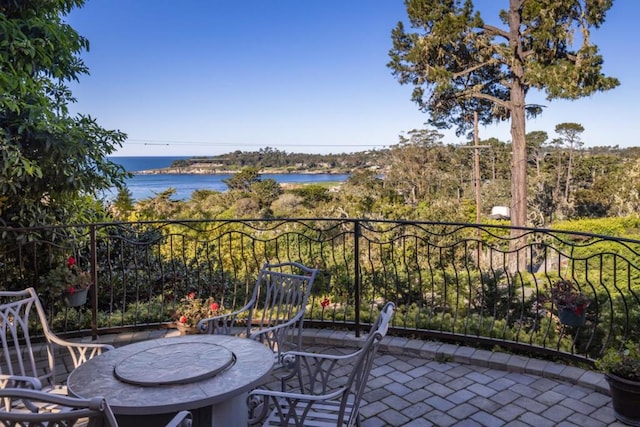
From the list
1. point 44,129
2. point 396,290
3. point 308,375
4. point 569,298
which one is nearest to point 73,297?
point 44,129

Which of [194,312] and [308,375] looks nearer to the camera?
[308,375]

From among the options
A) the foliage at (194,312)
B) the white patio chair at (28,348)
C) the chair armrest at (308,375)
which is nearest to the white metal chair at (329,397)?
the chair armrest at (308,375)

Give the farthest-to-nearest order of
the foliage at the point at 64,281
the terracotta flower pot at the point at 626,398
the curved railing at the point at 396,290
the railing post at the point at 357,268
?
the foliage at the point at 64,281, the railing post at the point at 357,268, the curved railing at the point at 396,290, the terracotta flower pot at the point at 626,398

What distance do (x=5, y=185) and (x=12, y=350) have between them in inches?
53.1

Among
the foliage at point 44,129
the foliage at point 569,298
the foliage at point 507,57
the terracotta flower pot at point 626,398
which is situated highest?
the foliage at point 507,57

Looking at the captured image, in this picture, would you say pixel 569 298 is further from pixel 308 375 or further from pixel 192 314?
pixel 192 314

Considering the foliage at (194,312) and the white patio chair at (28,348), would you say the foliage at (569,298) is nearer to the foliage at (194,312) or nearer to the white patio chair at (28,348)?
the foliage at (194,312)

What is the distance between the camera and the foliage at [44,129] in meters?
3.41

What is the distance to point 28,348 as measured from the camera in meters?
2.29

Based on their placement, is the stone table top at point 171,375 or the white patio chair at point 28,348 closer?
the stone table top at point 171,375

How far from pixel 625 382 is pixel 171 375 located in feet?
7.54

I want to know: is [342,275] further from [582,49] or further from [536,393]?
[582,49]

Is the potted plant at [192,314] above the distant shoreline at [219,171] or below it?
below

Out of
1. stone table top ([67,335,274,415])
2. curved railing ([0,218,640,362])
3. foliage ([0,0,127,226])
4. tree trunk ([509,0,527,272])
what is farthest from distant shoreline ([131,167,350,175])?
stone table top ([67,335,274,415])
